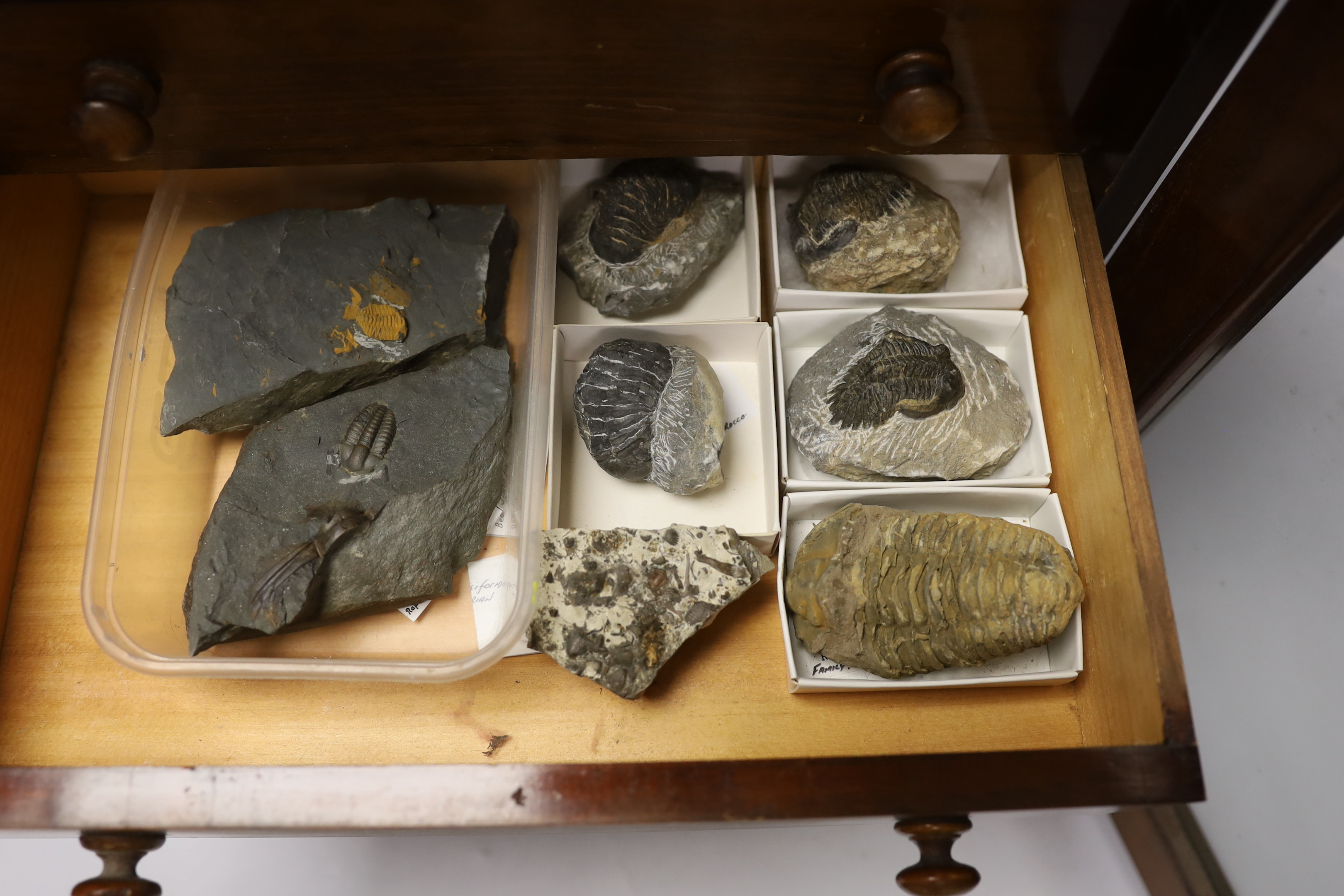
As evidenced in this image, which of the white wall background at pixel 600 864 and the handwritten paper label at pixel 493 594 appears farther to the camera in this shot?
the white wall background at pixel 600 864

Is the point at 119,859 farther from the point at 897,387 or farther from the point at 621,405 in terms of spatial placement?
the point at 897,387

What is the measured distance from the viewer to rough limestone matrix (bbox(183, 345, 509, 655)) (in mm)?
1033

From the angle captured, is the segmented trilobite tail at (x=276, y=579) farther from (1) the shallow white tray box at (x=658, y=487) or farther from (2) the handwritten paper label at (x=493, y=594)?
(1) the shallow white tray box at (x=658, y=487)

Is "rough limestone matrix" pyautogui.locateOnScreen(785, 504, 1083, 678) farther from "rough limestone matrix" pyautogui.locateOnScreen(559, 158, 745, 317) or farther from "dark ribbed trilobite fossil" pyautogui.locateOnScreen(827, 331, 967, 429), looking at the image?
"rough limestone matrix" pyautogui.locateOnScreen(559, 158, 745, 317)

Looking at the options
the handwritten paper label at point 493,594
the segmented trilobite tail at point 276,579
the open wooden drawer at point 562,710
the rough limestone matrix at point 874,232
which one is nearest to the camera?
the open wooden drawer at point 562,710

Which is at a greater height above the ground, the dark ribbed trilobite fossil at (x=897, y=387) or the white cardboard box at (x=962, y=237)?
the white cardboard box at (x=962, y=237)

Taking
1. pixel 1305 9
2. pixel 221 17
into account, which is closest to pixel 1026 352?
pixel 1305 9

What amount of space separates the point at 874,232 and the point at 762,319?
0.72 feet

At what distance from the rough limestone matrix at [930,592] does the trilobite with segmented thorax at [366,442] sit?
1.85ft

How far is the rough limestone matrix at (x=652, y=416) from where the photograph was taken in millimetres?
1148

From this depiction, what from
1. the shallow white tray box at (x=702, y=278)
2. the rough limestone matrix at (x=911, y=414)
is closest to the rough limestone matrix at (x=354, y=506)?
the shallow white tray box at (x=702, y=278)

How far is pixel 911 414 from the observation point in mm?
1148

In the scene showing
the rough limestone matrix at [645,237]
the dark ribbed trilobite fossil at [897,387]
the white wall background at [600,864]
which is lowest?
the white wall background at [600,864]

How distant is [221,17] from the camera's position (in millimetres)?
780
